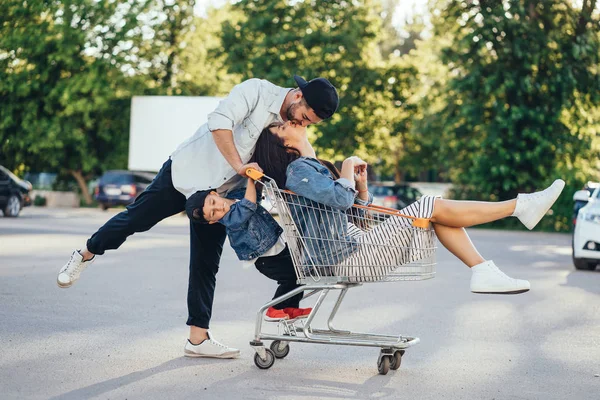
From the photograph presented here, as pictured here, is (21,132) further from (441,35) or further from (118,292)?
(118,292)

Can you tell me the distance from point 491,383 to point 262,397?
150cm

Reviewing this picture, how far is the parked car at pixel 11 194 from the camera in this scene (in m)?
28.8

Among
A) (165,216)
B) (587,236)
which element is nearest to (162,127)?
(587,236)

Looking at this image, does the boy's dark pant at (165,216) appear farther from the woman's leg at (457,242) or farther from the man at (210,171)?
the woman's leg at (457,242)

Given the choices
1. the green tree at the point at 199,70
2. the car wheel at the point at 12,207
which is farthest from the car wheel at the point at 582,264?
the green tree at the point at 199,70

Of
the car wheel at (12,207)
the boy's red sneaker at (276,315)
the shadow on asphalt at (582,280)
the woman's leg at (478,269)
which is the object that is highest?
the woman's leg at (478,269)

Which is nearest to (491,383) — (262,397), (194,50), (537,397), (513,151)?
(537,397)

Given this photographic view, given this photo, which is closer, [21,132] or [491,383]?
[491,383]

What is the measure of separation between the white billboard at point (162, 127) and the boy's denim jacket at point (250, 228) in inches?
1436

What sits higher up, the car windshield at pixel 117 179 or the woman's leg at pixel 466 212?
the woman's leg at pixel 466 212

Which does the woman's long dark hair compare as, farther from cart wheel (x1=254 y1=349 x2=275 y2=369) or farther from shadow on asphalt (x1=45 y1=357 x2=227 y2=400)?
shadow on asphalt (x1=45 y1=357 x2=227 y2=400)

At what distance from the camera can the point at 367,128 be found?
4697 cm

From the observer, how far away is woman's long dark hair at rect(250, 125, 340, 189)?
6.43m

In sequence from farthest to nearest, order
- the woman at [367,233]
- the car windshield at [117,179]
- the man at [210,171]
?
the car windshield at [117,179]
the man at [210,171]
the woman at [367,233]
